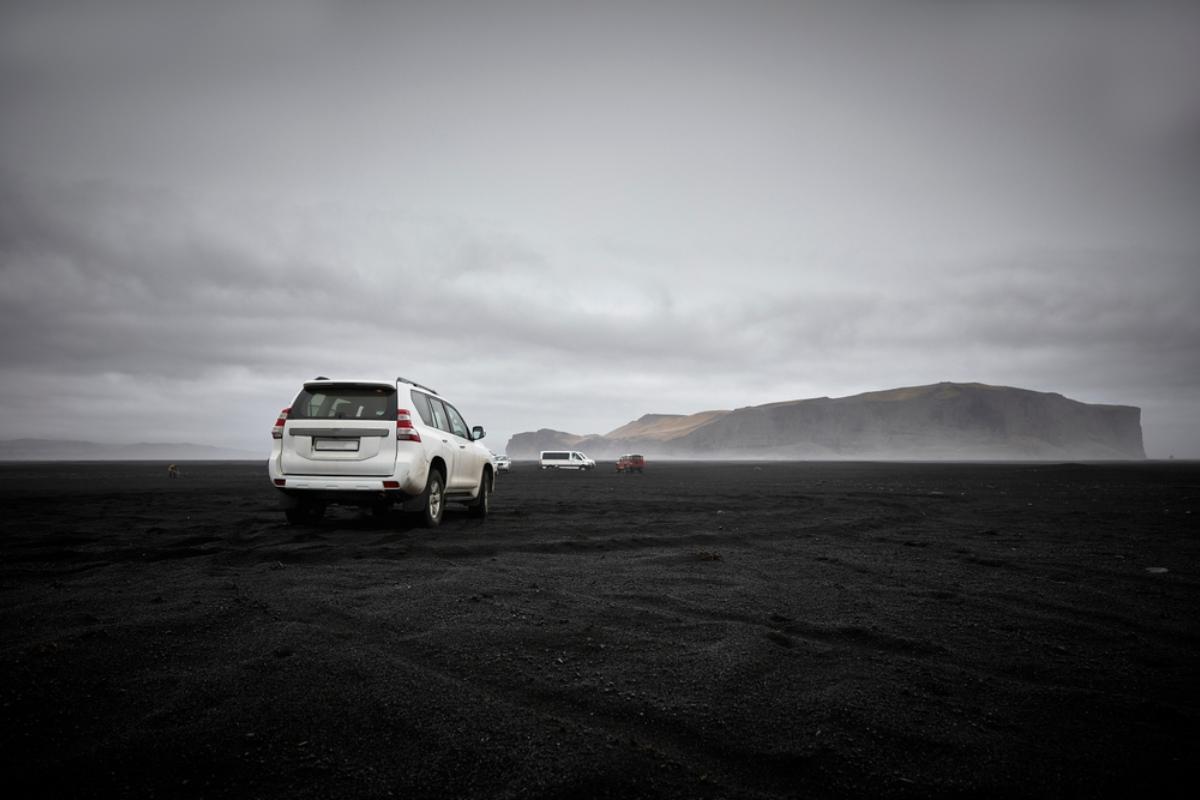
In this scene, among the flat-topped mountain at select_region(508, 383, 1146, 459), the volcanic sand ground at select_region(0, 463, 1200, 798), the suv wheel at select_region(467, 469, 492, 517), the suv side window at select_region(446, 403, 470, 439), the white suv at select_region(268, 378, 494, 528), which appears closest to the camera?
the volcanic sand ground at select_region(0, 463, 1200, 798)

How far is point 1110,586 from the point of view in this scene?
19.3 feet

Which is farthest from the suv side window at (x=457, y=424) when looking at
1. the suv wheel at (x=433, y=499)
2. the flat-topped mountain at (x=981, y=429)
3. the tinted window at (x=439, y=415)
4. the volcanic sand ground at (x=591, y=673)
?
the flat-topped mountain at (x=981, y=429)

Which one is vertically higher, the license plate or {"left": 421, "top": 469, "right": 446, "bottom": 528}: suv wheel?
the license plate

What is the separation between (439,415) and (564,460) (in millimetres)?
45458

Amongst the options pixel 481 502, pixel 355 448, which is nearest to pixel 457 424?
pixel 481 502

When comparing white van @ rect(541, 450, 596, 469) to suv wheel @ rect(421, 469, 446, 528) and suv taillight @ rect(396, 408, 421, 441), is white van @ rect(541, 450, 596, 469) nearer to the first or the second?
suv wheel @ rect(421, 469, 446, 528)

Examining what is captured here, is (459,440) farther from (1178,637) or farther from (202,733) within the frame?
(1178,637)

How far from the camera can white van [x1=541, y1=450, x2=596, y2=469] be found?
54.8 m

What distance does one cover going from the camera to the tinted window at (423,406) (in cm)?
962

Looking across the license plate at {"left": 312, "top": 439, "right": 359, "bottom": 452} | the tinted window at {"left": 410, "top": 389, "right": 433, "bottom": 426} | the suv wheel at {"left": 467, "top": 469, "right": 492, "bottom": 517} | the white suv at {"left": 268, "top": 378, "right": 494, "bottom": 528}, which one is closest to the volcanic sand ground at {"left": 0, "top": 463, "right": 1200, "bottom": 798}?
the white suv at {"left": 268, "top": 378, "right": 494, "bottom": 528}

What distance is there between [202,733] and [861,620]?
4.38 meters

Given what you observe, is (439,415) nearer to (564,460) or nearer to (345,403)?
(345,403)

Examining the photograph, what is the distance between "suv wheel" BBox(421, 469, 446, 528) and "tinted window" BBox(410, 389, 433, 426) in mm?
872

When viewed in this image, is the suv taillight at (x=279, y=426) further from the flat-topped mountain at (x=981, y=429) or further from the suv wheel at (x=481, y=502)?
the flat-topped mountain at (x=981, y=429)
